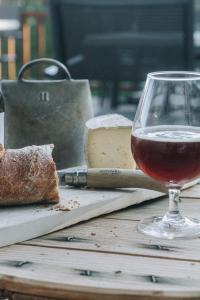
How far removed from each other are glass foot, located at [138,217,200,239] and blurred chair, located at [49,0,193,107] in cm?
250

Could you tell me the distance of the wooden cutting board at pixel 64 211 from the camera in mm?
1158

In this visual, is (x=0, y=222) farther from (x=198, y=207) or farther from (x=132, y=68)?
(x=132, y=68)

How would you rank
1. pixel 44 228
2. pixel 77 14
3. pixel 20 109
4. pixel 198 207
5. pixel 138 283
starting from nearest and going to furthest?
pixel 138 283
pixel 44 228
pixel 198 207
pixel 20 109
pixel 77 14

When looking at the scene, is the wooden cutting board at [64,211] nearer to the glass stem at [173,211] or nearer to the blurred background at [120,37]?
the glass stem at [173,211]

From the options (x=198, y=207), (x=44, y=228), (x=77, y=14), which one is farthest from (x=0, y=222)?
(x=77, y=14)

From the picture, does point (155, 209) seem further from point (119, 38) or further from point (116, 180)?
point (119, 38)

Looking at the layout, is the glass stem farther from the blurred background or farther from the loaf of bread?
the blurred background

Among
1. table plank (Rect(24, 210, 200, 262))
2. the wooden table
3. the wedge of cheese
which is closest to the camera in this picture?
the wooden table

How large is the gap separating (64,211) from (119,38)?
2654 millimetres

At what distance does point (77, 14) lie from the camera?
380 centimetres

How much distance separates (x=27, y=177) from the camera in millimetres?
1268

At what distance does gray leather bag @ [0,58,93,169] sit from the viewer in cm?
166

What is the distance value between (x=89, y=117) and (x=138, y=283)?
0.78m

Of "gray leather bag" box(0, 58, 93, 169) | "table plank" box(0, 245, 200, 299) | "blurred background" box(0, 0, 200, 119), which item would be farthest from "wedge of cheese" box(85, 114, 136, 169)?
"blurred background" box(0, 0, 200, 119)
